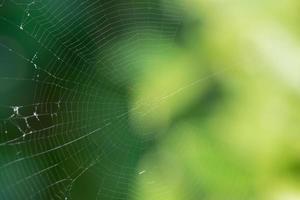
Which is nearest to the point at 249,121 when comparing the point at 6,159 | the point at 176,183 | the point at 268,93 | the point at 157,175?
the point at 268,93

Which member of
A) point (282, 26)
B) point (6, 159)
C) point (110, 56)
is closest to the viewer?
point (282, 26)

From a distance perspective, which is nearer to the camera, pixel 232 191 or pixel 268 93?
pixel 268 93

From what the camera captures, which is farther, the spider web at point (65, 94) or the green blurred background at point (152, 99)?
the spider web at point (65, 94)

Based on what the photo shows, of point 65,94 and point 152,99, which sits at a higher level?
point 65,94

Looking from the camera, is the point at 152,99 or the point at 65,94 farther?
the point at 65,94

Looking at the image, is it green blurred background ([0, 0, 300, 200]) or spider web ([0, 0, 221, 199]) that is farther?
spider web ([0, 0, 221, 199])

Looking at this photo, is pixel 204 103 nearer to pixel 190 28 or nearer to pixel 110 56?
pixel 190 28
